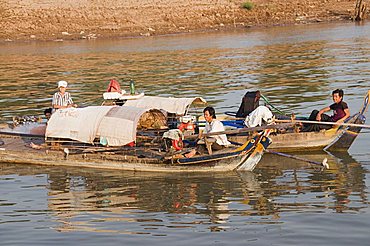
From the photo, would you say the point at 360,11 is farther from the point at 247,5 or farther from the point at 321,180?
the point at 321,180

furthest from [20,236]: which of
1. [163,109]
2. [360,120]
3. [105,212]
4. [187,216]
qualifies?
[360,120]

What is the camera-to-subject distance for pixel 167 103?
1833 centimetres

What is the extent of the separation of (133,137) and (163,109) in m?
2.27

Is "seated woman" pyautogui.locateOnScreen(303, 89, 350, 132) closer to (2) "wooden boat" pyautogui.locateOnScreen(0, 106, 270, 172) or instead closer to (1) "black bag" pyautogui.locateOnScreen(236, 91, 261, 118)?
(1) "black bag" pyautogui.locateOnScreen(236, 91, 261, 118)

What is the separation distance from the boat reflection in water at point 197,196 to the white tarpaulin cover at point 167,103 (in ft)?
8.06

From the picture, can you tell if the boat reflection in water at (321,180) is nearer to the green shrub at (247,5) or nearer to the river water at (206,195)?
the river water at (206,195)

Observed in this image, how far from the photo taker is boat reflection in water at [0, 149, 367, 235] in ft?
40.5

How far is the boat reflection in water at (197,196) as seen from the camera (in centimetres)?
1235

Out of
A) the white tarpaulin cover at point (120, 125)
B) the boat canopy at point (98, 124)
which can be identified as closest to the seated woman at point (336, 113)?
the boat canopy at point (98, 124)

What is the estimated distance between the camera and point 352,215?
12.1m

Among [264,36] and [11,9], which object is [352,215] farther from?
[11,9]

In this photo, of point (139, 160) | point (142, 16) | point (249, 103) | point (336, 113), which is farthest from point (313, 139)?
point (142, 16)

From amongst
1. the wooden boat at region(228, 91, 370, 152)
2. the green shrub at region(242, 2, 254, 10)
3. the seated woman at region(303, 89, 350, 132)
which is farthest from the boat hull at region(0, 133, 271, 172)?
the green shrub at region(242, 2, 254, 10)

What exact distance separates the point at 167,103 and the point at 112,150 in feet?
7.63
